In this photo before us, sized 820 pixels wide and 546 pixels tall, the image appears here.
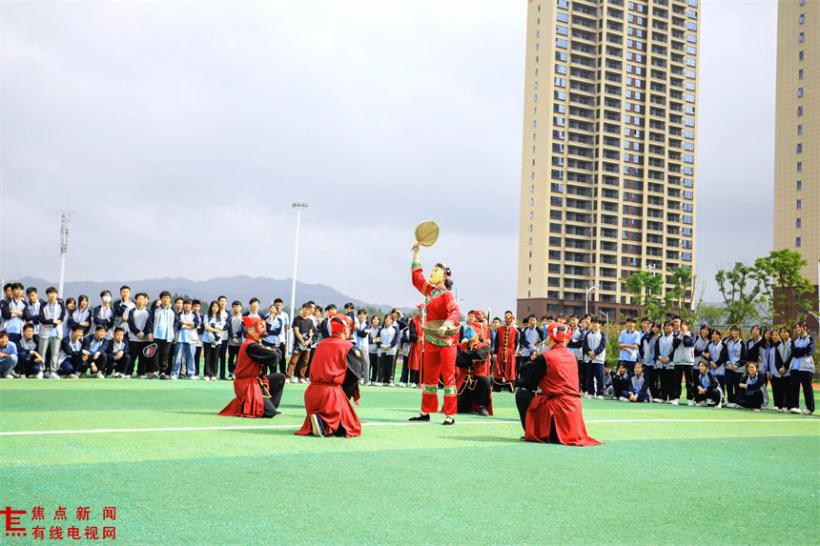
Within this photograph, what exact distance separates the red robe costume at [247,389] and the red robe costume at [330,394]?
1.71 m

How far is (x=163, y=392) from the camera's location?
1438cm

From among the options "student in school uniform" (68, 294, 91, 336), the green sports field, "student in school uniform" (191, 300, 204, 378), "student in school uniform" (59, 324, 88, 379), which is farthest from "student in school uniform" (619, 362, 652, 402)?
"student in school uniform" (68, 294, 91, 336)

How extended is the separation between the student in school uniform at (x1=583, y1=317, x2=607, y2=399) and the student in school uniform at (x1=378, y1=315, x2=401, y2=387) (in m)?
5.34

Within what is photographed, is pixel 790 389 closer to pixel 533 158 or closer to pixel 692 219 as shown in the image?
pixel 533 158

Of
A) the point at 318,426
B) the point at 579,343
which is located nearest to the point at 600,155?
the point at 579,343

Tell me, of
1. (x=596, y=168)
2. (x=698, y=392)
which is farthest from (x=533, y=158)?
(x=698, y=392)

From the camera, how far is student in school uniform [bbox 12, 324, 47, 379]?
54.5 feet

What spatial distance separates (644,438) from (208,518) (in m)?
6.92

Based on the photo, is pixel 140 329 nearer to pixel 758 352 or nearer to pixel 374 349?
pixel 374 349

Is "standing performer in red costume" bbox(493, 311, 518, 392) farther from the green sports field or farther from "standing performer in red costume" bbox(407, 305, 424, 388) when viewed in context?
the green sports field

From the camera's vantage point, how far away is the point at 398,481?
620cm

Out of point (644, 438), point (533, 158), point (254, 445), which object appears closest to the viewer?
point (254, 445)

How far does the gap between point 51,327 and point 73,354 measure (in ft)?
2.95

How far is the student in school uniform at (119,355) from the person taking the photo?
59.0ft
